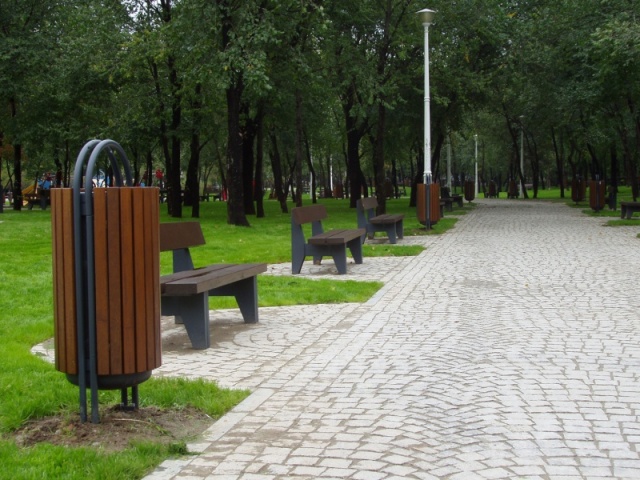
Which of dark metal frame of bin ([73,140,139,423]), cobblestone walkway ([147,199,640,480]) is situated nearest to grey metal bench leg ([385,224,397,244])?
cobblestone walkway ([147,199,640,480])

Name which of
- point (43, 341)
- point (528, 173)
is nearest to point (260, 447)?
point (43, 341)

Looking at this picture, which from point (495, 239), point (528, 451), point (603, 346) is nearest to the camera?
point (528, 451)

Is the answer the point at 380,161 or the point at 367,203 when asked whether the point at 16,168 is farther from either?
the point at 367,203

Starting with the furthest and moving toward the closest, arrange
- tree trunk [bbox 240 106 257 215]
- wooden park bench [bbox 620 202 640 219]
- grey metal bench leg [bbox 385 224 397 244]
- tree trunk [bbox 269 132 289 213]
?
tree trunk [bbox 269 132 289 213] < tree trunk [bbox 240 106 257 215] < wooden park bench [bbox 620 202 640 219] < grey metal bench leg [bbox 385 224 397 244]

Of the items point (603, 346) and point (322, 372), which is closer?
point (322, 372)

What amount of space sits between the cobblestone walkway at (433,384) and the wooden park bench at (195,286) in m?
0.21

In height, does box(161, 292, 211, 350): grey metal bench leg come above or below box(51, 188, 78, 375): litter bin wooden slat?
below

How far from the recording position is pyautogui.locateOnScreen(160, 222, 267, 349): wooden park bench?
6820 millimetres

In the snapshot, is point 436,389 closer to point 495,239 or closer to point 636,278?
point 636,278

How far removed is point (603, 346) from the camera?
6918 mm

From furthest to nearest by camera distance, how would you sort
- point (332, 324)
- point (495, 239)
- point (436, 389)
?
point (495, 239) < point (332, 324) < point (436, 389)

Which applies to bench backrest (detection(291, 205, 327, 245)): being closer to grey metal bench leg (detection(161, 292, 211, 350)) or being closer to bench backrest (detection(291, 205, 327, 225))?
bench backrest (detection(291, 205, 327, 225))

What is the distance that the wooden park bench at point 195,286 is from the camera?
6.82 m

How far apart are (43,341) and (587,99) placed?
2359cm
